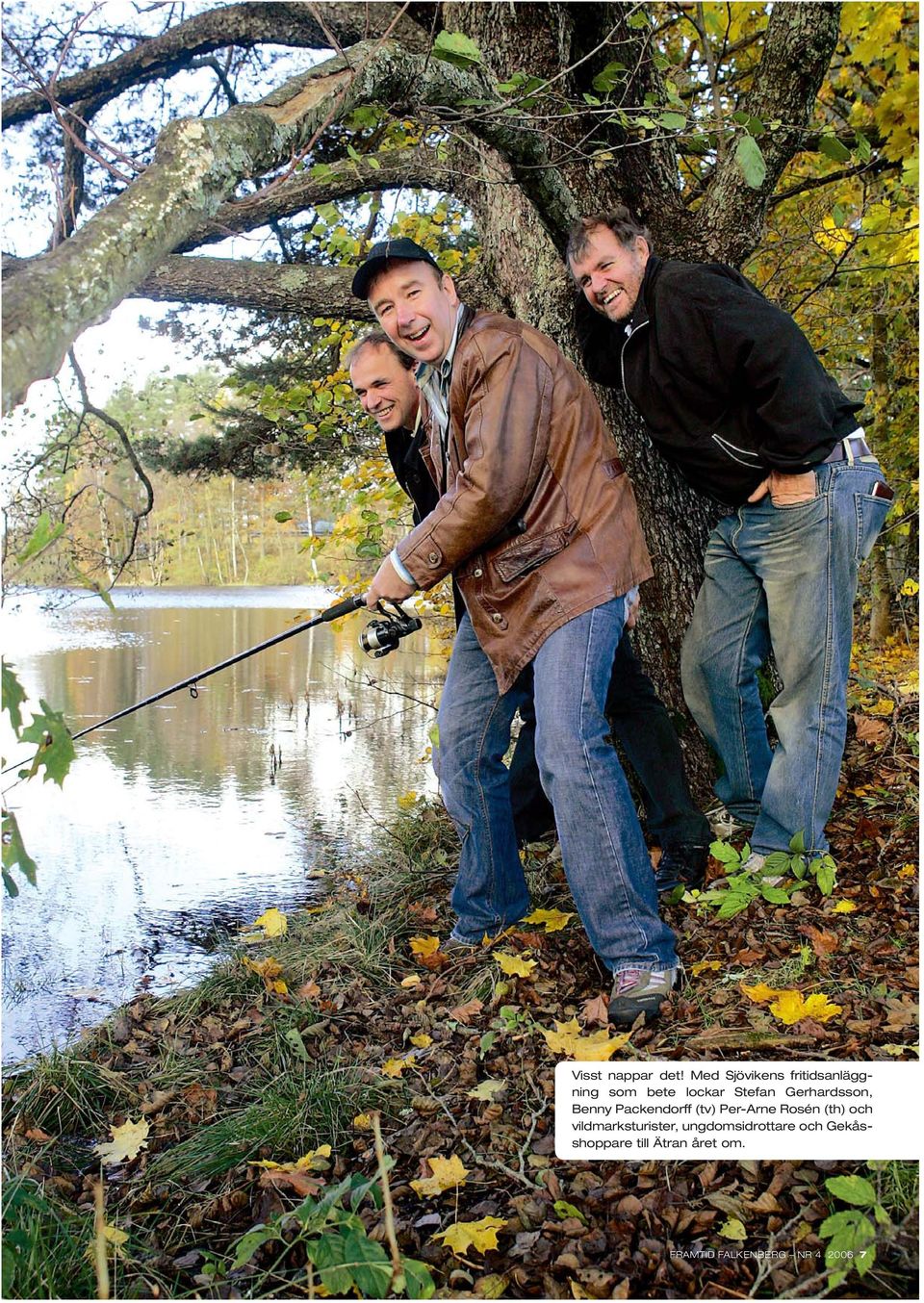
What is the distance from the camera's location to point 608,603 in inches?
105

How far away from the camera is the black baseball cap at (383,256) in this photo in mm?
2645

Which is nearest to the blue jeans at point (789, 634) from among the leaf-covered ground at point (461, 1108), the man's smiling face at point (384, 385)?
the leaf-covered ground at point (461, 1108)

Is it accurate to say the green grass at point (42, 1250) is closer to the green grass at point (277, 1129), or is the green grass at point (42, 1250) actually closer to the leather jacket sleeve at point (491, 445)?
the green grass at point (277, 1129)

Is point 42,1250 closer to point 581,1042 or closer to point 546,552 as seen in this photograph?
point 581,1042

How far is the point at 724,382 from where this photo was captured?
2.92m

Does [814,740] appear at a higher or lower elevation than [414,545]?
lower

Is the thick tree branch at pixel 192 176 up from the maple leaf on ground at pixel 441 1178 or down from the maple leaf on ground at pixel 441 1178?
up

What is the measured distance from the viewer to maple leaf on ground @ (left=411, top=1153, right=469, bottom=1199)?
2.10m

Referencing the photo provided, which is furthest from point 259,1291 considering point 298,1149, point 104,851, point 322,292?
point 104,851

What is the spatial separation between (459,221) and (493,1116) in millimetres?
5659

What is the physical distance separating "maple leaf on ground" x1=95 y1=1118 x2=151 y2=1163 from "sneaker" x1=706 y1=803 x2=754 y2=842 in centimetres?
199

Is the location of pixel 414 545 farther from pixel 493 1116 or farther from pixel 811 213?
pixel 811 213

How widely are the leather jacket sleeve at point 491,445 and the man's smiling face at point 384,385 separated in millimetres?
482

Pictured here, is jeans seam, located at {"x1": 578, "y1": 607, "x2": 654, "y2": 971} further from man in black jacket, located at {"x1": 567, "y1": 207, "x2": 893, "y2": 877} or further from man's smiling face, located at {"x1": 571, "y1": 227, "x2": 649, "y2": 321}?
man's smiling face, located at {"x1": 571, "y1": 227, "x2": 649, "y2": 321}
